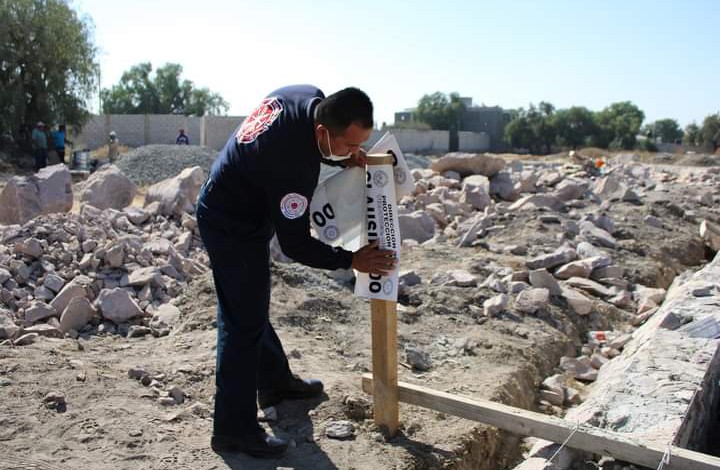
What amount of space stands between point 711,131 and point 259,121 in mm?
55202

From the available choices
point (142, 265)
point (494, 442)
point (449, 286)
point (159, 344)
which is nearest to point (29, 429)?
point (159, 344)

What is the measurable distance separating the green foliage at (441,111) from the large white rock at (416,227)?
2123 inches

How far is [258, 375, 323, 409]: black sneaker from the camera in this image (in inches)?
143

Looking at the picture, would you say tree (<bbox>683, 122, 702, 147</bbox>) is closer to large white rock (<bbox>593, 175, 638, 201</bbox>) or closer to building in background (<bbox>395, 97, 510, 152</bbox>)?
building in background (<bbox>395, 97, 510, 152</bbox>)

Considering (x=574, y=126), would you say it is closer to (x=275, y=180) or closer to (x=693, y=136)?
(x=693, y=136)

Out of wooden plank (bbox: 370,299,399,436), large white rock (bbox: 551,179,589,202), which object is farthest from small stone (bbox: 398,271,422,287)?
large white rock (bbox: 551,179,589,202)

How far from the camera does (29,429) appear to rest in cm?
316

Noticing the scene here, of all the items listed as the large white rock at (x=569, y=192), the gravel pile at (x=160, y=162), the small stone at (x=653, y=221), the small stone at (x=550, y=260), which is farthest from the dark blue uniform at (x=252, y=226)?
the gravel pile at (x=160, y=162)

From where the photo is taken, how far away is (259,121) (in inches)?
116

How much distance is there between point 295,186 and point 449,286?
3.83 metres

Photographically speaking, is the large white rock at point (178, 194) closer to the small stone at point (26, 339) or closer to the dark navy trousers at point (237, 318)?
the small stone at point (26, 339)

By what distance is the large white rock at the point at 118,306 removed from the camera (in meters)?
5.34

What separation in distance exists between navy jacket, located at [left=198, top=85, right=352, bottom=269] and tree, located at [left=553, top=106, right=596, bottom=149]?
55.8 m

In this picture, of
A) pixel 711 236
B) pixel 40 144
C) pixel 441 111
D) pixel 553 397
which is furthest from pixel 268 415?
pixel 441 111
